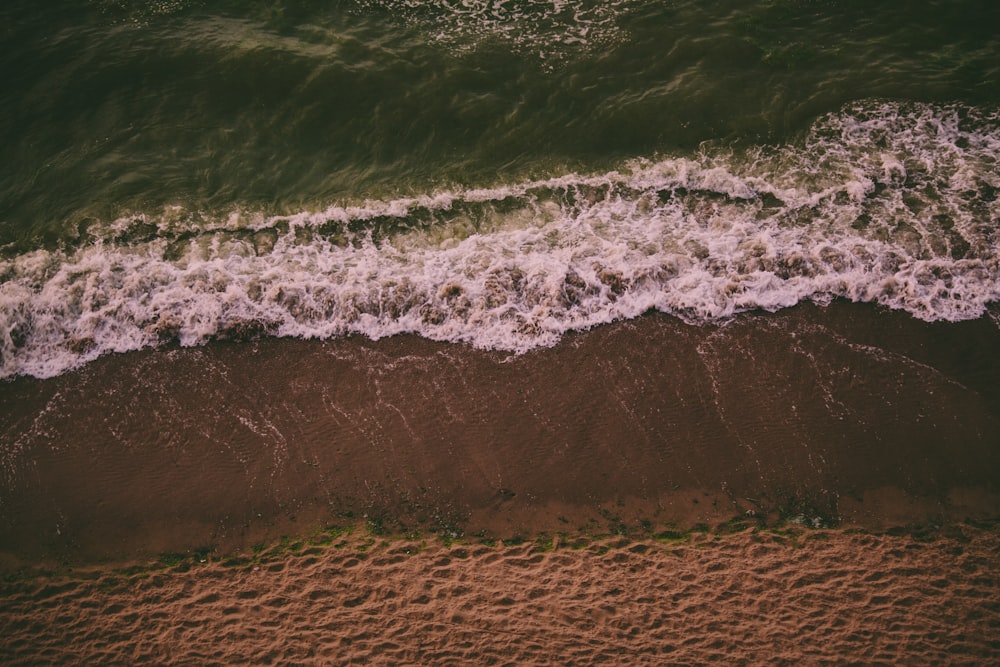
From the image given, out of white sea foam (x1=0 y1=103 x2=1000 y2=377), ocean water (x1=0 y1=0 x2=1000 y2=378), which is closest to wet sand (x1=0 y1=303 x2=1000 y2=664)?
white sea foam (x1=0 y1=103 x2=1000 y2=377)

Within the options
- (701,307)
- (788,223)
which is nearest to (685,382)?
(701,307)

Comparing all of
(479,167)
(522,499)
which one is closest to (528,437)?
(522,499)

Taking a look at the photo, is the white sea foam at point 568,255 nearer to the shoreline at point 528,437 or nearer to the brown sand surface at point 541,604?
the shoreline at point 528,437

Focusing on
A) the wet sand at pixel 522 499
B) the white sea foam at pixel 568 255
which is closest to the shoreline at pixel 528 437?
the wet sand at pixel 522 499

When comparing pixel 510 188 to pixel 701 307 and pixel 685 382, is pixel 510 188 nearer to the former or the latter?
pixel 701 307

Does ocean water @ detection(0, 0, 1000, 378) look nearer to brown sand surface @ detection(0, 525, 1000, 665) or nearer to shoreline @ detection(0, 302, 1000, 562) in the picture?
shoreline @ detection(0, 302, 1000, 562)
